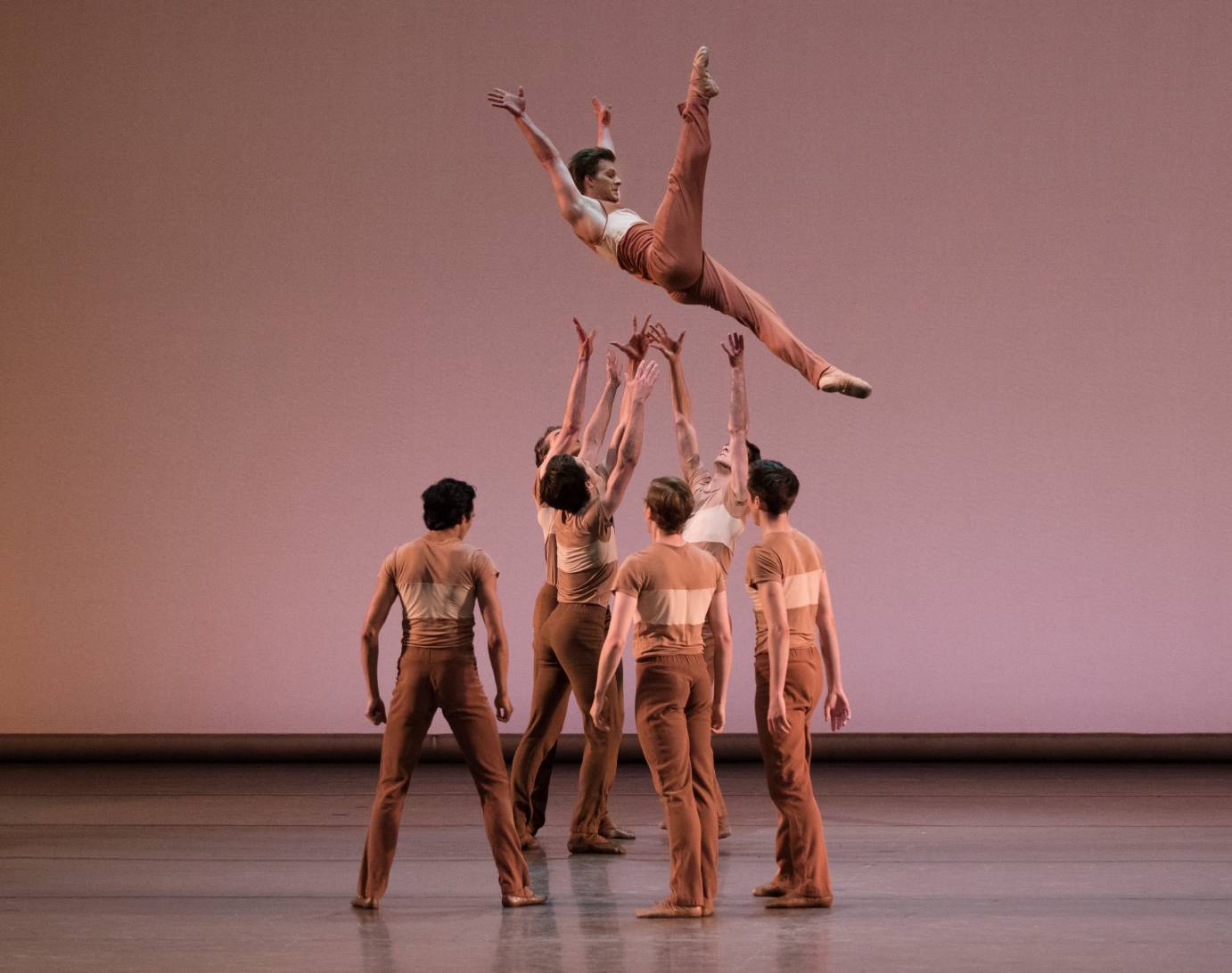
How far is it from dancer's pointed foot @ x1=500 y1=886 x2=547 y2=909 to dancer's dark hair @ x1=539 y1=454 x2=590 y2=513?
129 centimetres

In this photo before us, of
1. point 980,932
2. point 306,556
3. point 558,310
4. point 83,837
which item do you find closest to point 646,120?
point 558,310

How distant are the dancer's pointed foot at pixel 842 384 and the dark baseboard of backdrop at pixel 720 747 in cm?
424

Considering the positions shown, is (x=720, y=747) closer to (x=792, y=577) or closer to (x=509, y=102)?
(x=792, y=577)

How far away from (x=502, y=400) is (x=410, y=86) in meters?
1.78

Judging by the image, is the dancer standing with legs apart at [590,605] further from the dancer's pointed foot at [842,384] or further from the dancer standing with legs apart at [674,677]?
the dancer's pointed foot at [842,384]

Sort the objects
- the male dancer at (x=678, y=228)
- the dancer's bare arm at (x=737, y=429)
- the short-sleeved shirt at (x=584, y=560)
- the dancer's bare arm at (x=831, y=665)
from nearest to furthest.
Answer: the male dancer at (x=678, y=228), the dancer's bare arm at (x=831, y=665), the dancer's bare arm at (x=737, y=429), the short-sleeved shirt at (x=584, y=560)

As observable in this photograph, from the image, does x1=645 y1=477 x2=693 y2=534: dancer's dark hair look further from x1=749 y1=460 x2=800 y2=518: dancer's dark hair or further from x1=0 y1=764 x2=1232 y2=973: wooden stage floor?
x1=0 y1=764 x2=1232 y2=973: wooden stage floor

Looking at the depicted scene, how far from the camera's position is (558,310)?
27.5 ft

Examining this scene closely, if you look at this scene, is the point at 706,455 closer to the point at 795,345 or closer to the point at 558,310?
the point at 558,310

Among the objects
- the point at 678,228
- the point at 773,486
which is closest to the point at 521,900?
the point at 773,486

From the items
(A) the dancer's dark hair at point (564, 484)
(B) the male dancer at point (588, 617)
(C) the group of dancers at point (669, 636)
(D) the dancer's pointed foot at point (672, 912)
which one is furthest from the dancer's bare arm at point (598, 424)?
(D) the dancer's pointed foot at point (672, 912)

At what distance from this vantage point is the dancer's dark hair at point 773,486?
15.8 feet

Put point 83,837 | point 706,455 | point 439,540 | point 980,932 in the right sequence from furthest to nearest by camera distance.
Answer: point 706,455 → point 83,837 → point 439,540 → point 980,932

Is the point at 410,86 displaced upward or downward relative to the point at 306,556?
upward
